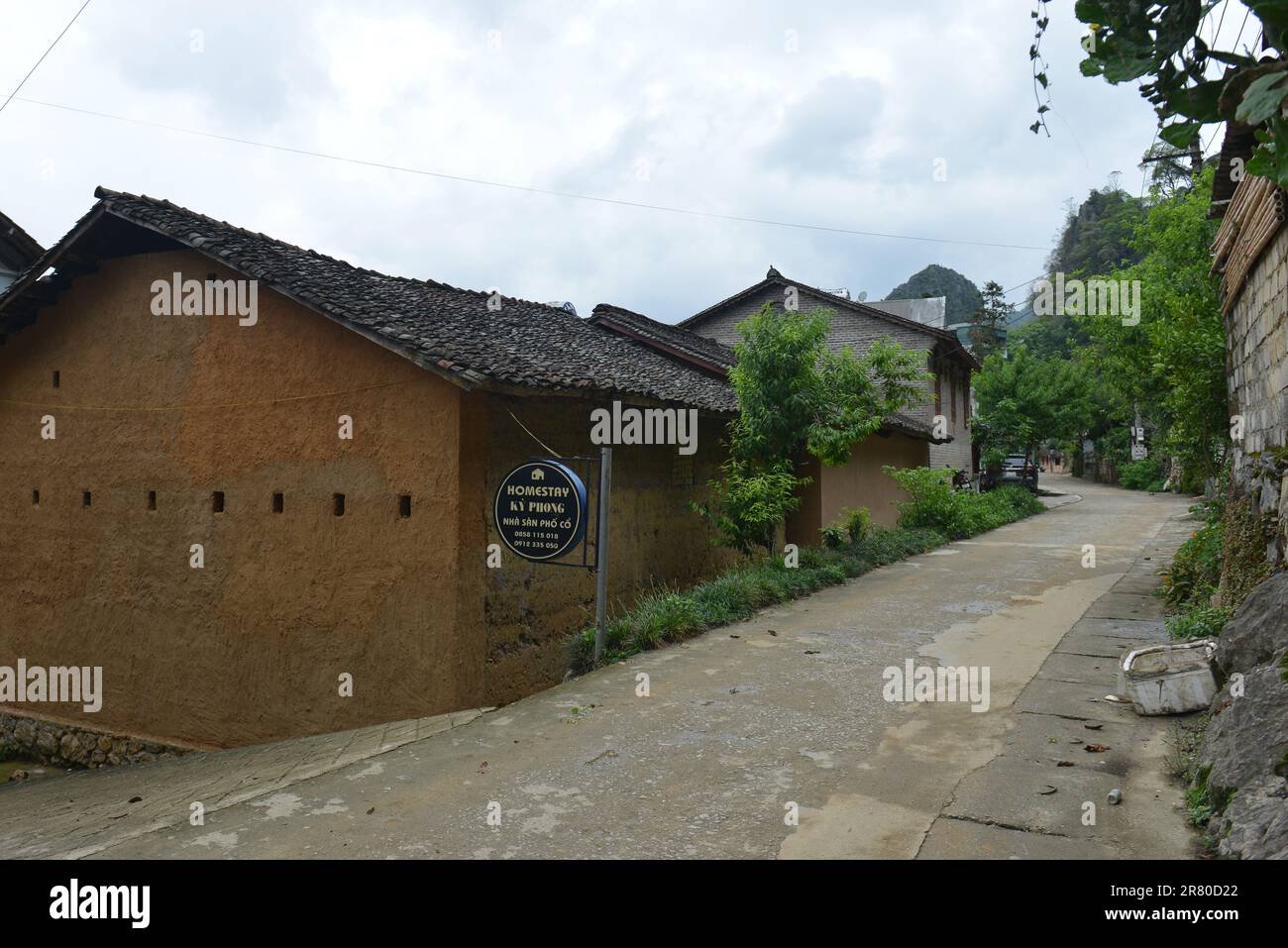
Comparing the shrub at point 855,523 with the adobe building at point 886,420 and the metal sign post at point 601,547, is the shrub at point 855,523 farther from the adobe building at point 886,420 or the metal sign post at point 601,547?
the metal sign post at point 601,547

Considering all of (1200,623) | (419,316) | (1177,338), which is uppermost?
(1177,338)

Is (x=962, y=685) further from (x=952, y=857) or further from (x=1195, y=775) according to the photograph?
(x=952, y=857)

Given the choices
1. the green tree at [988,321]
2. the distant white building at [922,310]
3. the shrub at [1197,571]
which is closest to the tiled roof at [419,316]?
the shrub at [1197,571]

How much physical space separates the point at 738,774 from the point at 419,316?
6.00 metres

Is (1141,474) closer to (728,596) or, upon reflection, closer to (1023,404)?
(1023,404)

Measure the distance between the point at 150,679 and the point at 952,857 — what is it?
8.89 m

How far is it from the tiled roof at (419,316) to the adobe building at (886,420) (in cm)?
327

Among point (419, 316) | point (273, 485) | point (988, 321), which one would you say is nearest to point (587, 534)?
point (419, 316)

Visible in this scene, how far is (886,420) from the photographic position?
16.8 meters

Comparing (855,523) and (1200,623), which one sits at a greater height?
(855,523)

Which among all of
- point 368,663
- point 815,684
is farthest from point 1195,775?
point 368,663

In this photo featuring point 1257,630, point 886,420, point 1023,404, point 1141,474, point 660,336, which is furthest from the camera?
point 1141,474

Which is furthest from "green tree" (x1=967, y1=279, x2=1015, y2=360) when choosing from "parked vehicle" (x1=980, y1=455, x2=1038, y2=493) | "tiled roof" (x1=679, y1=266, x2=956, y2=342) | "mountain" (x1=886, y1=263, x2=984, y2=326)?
"tiled roof" (x1=679, y1=266, x2=956, y2=342)

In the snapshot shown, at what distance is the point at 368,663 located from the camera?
26.8 ft
